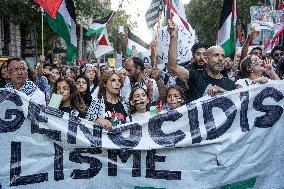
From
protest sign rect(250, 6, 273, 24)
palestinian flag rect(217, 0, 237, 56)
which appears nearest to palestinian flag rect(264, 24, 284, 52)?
protest sign rect(250, 6, 273, 24)

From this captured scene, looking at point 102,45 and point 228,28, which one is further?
point 102,45

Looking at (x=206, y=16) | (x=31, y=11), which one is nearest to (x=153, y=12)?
(x=31, y=11)

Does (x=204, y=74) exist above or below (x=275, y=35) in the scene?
below

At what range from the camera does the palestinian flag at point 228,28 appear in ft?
22.4

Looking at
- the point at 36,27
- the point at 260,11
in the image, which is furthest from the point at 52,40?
the point at 260,11

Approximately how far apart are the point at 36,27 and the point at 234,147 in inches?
814

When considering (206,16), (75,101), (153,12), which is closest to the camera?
(75,101)

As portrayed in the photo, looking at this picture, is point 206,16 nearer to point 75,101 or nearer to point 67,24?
point 67,24

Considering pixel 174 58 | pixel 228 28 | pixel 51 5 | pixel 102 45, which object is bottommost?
pixel 174 58

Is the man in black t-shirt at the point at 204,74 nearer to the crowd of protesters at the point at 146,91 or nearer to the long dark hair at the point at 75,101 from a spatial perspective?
the crowd of protesters at the point at 146,91

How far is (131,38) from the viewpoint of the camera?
37.0 ft

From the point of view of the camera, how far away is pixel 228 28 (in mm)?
6906

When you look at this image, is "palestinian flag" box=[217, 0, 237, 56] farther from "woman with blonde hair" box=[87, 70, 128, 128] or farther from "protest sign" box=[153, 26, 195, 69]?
"woman with blonde hair" box=[87, 70, 128, 128]

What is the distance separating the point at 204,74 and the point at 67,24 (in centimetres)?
253
